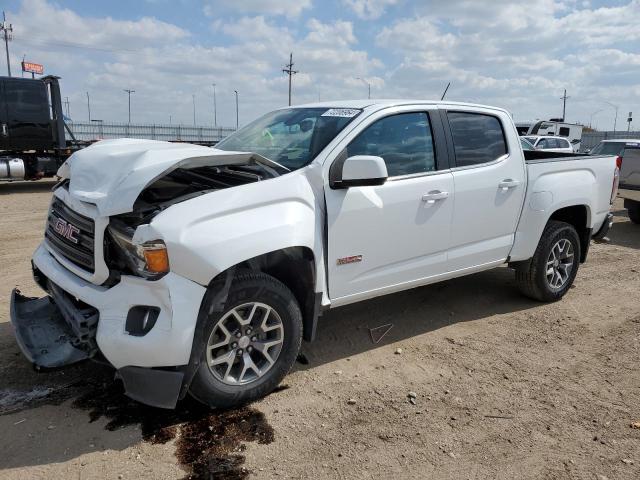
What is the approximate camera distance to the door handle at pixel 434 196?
161 inches

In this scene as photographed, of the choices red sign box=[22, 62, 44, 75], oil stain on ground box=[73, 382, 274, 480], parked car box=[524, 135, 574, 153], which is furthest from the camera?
red sign box=[22, 62, 44, 75]

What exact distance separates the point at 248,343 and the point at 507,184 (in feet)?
8.98

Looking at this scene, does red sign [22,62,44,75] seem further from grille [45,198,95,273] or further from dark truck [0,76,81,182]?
grille [45,198,95,273]

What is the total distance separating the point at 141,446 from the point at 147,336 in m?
0.63

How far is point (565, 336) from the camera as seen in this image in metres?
A: 4.73

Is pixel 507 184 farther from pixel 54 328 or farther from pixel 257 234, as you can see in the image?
pixel 54 328

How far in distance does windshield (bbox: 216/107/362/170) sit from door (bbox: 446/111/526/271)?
3.51ft

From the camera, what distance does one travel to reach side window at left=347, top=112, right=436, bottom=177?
3932 millimetres

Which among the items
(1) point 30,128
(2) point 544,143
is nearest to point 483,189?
(1) point 30,128

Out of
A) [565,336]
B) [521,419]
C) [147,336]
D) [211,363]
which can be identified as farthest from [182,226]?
[565,336]

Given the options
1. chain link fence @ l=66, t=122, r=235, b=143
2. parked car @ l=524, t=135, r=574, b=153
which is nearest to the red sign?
chain link fence @ l=66, t=122, r=235, b=143

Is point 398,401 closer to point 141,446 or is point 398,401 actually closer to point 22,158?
point 141,446

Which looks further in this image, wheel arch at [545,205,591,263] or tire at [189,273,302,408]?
wheel arch at [545,205,591,263]

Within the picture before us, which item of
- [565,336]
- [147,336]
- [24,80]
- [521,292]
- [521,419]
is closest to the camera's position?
[147,336]
